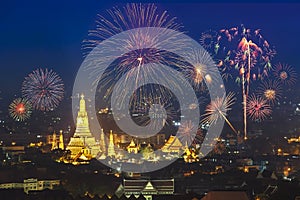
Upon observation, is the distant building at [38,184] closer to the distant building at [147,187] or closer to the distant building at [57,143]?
the distant building at [147,187]

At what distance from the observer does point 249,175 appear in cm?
1405

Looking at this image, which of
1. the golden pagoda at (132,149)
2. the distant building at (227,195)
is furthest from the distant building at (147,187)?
the golden pagoda at (132,149)

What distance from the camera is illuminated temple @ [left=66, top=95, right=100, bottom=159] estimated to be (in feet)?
67.3

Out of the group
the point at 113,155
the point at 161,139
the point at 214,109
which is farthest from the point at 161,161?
the point at 161,139

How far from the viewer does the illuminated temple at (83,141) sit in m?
20.5

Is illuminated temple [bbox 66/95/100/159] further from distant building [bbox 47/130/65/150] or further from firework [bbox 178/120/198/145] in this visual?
firework [bbox 178/120/198/145]

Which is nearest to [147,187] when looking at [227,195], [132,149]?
Answer: [227,195]

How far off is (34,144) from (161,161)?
896 cm

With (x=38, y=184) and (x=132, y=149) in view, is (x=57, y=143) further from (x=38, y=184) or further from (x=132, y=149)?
(x=38, y=184)

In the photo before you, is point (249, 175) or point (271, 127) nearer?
point (249, 175)

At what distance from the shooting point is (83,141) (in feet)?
73.0

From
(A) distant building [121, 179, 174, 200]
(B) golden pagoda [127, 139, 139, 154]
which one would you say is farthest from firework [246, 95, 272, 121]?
(B) golden pagoda [127, 139, 139, 154]

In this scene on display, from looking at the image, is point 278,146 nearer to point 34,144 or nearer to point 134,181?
point 34,144

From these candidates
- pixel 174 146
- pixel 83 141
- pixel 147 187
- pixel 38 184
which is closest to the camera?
pixel 147 187
